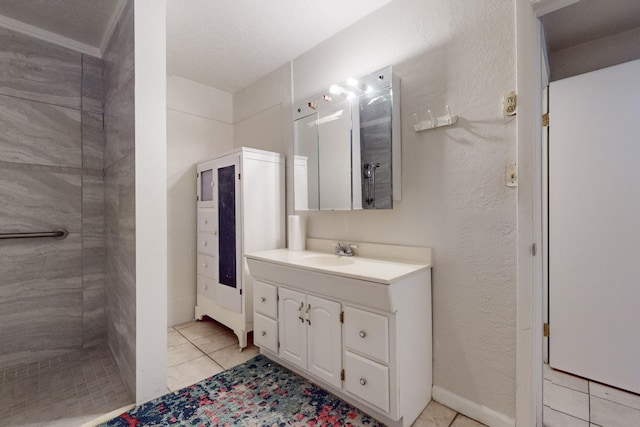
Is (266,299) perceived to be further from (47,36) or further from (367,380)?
(47,36)

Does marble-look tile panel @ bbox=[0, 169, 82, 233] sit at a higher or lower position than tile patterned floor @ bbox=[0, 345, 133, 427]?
higher

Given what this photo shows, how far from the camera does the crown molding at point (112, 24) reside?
1.88 meters

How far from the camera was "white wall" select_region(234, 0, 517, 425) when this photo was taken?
146 centimetres

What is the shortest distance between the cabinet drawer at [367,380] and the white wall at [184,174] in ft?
6.63

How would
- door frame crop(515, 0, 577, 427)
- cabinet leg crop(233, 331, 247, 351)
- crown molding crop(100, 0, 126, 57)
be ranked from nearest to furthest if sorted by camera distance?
door frame crop(515, 0, 577, 427)
crown molding crop(100, 0, 126, 57)
cabinet leg crop(233, 331, 247, 351)

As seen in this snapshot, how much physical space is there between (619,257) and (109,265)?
11.6 ft

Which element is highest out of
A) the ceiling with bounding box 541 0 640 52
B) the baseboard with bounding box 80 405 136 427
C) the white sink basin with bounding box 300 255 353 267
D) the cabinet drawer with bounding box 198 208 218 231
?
the ceiling with bounding box 541 0 640 52

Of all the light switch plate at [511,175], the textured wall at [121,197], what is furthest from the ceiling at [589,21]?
the textured wall at [121,197]

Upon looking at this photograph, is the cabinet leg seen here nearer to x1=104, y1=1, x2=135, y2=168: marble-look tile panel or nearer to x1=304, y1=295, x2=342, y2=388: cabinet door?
x1=304, y1=295, x2=342, y2=388: cabinet door

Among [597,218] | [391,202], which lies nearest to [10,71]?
[391,202]

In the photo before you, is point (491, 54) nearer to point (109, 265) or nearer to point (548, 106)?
point (548, 106)

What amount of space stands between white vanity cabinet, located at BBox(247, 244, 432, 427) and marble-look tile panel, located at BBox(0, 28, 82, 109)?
2086 millimetres

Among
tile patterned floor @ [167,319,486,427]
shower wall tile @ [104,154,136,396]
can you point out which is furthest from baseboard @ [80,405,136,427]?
tile patterned floor @ [167,319,486,427]

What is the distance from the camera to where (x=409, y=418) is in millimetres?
1491
